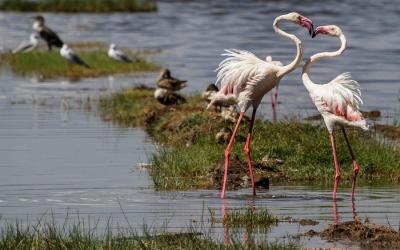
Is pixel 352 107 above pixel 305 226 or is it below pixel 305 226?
above

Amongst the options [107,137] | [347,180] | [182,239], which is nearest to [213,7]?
[107,137]

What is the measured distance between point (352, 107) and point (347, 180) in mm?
1482

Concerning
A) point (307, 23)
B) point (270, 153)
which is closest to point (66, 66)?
point (270, 153)

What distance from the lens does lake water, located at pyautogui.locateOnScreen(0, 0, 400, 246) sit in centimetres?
1194

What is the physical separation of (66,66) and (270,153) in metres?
16.7

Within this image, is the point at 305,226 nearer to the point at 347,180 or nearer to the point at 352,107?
the point at 352,107

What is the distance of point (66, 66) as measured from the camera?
30.8m

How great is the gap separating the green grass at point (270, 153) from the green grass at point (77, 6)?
134ft

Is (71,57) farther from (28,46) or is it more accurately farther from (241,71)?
(241,71)

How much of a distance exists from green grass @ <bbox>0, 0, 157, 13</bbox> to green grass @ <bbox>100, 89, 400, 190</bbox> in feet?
134

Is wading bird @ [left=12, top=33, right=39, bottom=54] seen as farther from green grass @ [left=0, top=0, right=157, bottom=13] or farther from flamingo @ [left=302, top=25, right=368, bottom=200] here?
green grass @ [left=0, top=0, right=157, bottom=13]

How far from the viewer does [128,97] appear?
22.6 metres

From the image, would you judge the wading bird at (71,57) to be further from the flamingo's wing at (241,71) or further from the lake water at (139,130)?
the flamingo's wing at (241,71)

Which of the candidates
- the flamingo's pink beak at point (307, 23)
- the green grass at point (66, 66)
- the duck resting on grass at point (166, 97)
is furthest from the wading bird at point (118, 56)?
the flamingo's pink beak at point (307, 23)
